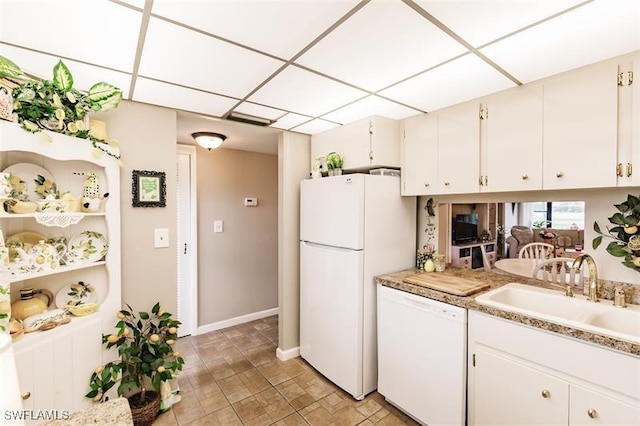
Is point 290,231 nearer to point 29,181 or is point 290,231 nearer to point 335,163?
point 335,163

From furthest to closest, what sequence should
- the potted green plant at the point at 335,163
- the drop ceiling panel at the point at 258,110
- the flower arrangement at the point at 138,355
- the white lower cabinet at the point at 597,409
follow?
the potted green plant at the point at 335,163
the drop ceiling panel at the point at 258,110
the flower arrangement at the point at 138,355
the white lower cabinet at the point at 597,409

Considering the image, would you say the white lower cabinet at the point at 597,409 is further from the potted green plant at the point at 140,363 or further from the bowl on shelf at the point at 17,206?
the bowl on shelf at the point at 17,206

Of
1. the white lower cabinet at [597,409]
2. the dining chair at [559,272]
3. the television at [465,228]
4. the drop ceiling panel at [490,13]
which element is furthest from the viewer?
the television at [465,228]

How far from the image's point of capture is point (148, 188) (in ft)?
6.91

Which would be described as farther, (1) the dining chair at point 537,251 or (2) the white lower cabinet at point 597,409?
(1) the dining chair at point 537,251

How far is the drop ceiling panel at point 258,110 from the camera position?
2143 millimetres

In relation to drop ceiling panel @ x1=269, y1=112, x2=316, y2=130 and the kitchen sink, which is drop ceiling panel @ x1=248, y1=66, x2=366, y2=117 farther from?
the kitchen sink

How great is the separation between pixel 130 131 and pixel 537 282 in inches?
119

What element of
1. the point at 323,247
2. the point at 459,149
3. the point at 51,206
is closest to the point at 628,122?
the point at 459,149

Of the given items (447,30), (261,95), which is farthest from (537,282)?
(261,95)

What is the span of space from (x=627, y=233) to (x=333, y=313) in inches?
73.9

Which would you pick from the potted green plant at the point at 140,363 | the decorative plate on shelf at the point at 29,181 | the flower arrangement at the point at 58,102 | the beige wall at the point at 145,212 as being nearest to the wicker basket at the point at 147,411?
the potted green plant at the point at 140,363

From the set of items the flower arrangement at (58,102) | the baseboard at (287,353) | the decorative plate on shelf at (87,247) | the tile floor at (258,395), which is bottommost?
the tile floor at (258,395)

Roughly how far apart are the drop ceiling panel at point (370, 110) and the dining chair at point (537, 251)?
1.31 meters
